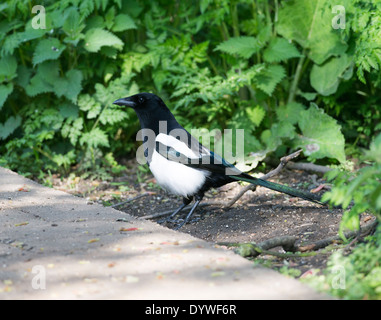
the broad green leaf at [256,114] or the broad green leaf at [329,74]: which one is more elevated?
the broad green leaf at [329,74]

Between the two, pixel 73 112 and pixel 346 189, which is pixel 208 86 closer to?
pixel 73 112

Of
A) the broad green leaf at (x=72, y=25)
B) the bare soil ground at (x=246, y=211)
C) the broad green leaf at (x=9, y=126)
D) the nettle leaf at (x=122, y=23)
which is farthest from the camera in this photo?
the broad green leaf at (x=9, y=126)

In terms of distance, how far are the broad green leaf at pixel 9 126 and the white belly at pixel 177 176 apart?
212cm

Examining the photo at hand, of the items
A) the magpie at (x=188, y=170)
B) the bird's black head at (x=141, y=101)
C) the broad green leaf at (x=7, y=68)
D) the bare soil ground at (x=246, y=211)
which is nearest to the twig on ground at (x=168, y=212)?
the bare soil ground at (x=246, y=211)

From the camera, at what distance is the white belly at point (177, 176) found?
419 cm

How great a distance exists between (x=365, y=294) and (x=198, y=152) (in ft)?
7.42

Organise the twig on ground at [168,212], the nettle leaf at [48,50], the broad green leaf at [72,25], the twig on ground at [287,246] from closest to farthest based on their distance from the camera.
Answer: the twig on ground at [287,246] → the twig on ground at [168,212] → the nettle leaf at [48,50] → the broad green leaf at [72,25]

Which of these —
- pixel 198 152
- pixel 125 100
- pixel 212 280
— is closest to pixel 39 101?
pixel 125 100

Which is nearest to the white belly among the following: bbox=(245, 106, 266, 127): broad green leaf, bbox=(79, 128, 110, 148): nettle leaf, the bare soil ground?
the bare soil ground

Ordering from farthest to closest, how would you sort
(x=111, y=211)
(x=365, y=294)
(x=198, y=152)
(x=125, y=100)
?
(x=125, y=100)
(x=198, y=152)
(x=111, y=211)
(x=365, y=294)

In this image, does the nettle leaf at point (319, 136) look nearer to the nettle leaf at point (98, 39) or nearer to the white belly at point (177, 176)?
the white belly at point (177, 176)

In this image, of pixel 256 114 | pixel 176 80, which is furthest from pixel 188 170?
pixel 256 114

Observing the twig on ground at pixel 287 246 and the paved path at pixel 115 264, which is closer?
the paved path at pixel 115 264

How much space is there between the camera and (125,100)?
15.0 feet
